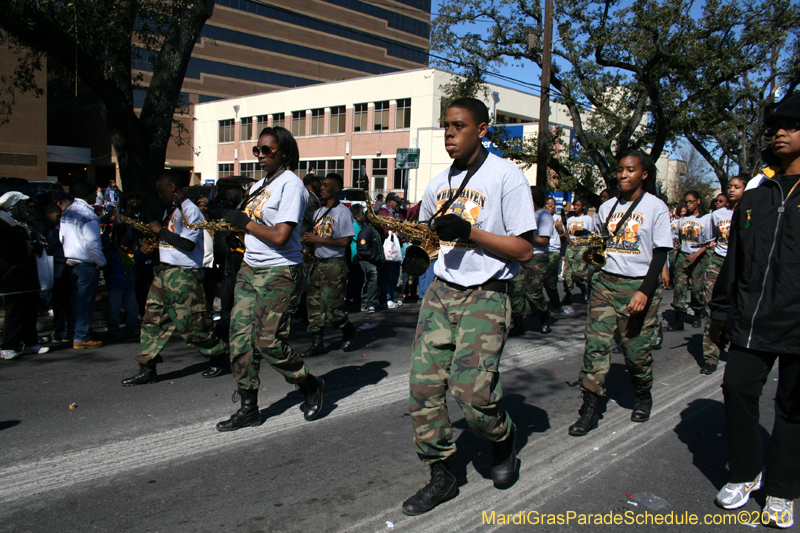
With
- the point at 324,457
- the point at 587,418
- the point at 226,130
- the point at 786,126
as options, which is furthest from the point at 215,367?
the point at 226,130

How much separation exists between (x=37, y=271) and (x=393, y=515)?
226 inches

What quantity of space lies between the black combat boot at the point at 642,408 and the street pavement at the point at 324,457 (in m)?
0.07

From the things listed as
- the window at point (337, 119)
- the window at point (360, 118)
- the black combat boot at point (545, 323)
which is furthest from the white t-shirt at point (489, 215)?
the window at point (337, 119)

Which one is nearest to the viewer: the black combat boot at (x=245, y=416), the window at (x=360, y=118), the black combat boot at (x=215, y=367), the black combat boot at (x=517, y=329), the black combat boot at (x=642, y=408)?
the black combat boot at (x=245, y=416)

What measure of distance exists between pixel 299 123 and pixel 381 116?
9.37m

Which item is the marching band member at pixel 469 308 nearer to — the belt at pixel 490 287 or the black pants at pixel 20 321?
the belt at pixel 490 287

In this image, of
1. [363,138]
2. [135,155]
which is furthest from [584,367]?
[363,138]

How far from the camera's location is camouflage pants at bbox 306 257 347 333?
7027 millimetres

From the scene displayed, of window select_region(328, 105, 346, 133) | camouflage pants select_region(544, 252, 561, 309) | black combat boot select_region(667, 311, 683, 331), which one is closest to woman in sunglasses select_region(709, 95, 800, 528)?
camouflage pants select_region(544, 252, 561, 309)

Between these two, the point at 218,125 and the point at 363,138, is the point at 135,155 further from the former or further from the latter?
the point at 218,125

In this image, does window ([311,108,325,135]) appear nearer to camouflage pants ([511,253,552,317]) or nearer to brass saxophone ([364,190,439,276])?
camouflage pants ([511,253,552,317])

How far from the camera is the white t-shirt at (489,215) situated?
3201 mm

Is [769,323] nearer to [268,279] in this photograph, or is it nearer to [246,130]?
[268,279]

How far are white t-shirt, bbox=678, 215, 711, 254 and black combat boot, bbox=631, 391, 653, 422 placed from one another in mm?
4509
